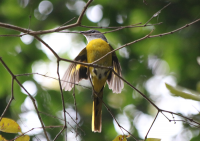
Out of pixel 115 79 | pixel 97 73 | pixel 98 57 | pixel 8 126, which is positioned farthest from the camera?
pixel 115 79

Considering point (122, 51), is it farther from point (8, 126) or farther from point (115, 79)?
point (8, 126)

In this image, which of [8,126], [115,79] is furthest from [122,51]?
→ [8,126]

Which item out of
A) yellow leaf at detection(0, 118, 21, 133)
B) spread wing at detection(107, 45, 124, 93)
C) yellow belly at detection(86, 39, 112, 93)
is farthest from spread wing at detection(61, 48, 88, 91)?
yellow leaf at detection(0, 118, 21, 133)

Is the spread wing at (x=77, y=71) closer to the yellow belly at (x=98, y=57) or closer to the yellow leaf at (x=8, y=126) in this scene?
the yellow belly at (x=98, y=57)

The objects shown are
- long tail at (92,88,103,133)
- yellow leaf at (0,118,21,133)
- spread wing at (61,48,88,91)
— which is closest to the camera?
yellow leaf at (0,118,21,133)

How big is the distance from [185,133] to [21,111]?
329 cm

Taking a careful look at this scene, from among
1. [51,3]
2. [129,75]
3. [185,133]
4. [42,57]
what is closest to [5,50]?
[42,57]

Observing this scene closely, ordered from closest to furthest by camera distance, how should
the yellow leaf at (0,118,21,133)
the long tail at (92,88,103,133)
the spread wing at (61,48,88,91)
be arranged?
the yellow leaf at (0,118,21,133), the long tail at (92,88,103,133), the spread wing at (61,48,88,91)

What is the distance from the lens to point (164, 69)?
19.7 ft

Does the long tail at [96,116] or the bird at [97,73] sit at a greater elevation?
the bird at [97,73]

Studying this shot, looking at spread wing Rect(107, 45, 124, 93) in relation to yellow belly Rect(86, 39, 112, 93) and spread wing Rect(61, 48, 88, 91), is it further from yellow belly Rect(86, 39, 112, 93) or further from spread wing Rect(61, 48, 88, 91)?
spread wing Rect(61, 48, 88, 91)

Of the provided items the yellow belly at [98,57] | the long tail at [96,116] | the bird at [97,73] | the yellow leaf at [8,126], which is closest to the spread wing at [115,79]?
the bird at [97,73]

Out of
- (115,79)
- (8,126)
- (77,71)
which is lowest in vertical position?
(8,126)

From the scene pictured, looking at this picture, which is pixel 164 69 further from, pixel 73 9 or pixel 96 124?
pixel 96 124
